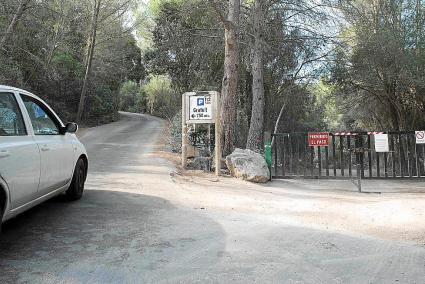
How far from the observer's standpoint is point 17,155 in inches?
174

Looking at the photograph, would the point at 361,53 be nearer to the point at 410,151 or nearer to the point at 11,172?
the point at 410,151

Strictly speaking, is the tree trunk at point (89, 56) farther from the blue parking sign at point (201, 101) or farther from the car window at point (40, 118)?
A: the car window at point (40, 118)

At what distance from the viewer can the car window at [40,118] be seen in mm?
5230

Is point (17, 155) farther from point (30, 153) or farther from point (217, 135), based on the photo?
point (217, 135)

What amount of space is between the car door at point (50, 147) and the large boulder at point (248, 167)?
5562mm

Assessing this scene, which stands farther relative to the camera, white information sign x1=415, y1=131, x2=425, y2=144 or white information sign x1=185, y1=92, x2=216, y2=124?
white information sign x1=415, y1=131, x2=425, y2=144

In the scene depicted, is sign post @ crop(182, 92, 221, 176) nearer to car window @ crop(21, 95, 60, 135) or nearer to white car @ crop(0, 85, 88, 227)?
white car @ crop(0, 85, 88, 227)

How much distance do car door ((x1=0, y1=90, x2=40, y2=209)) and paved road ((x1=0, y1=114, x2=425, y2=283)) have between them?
24.4 inches

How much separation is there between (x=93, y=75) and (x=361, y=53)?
20228 millimetres

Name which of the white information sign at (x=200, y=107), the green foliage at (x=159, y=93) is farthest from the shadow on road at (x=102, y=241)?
the green foliage at (x=159, y=93)

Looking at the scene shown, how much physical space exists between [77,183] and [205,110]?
5221 mm

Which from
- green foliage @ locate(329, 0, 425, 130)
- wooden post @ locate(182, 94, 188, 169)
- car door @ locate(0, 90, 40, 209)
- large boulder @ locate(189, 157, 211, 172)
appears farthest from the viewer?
green foliage @ locate(329, 0, 425, 130)

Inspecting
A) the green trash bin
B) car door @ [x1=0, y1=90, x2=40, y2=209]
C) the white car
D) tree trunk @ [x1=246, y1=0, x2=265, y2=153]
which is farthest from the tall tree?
car door @ [x1=0, y1=90, x2=40, y2=209]

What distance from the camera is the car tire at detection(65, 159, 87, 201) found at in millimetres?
6594
